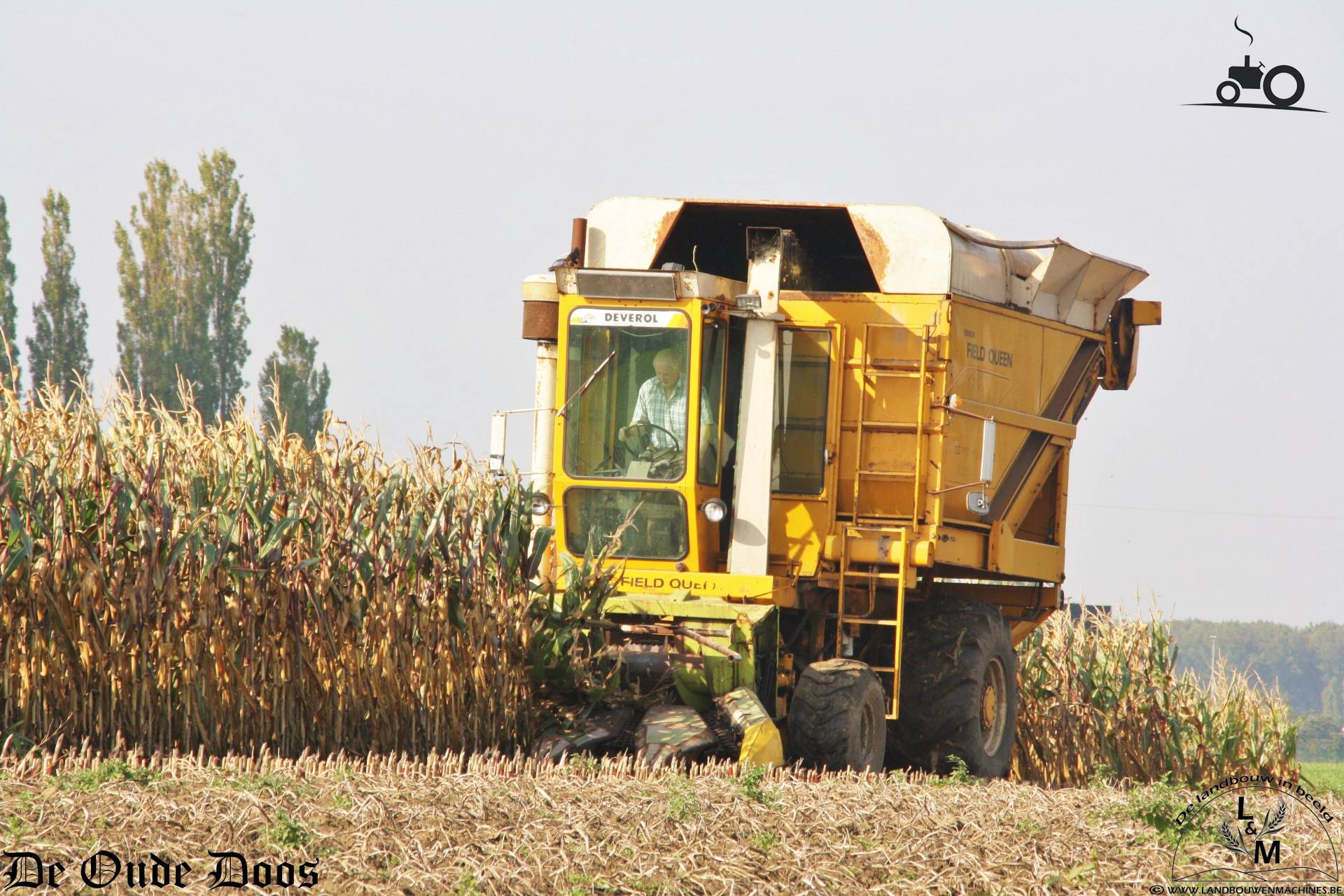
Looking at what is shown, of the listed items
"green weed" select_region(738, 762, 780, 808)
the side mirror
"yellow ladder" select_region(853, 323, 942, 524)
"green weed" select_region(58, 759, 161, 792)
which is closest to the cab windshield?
"yellow ladder" select_region(853, 323, 942, 524)

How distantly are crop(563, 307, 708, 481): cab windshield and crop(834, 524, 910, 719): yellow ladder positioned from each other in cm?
123

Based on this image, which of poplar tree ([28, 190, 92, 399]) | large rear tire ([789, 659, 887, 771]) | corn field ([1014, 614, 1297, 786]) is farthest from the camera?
poplar tree ([28, 190, 92, 399])

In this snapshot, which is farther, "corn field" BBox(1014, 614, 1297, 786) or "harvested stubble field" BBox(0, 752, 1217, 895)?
"corn field" BBox(1014, 614, 1297, 786)

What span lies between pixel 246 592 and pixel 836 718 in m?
3.18

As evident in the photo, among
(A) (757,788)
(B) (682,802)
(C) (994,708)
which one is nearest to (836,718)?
(A) (757,788)

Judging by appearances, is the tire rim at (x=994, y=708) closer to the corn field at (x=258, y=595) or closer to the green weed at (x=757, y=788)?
the corn field at (x=258, y=595)

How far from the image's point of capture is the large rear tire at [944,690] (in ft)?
33.6

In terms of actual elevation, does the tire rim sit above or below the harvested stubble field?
above

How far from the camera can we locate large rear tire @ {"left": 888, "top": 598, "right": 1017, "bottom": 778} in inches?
403

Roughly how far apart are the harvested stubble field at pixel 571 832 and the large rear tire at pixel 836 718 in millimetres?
1662

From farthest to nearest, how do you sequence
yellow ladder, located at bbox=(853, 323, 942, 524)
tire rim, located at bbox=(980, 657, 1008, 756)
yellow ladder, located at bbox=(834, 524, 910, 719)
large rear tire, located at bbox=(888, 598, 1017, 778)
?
tire rim, located at bbox=(980, 657, 1008, 756)
large rear tire, located at bbox=(888, 598, 1017, 778)
yellow ladder, located at bbox=(853, 323, 942, 524)
yellow ladder, located at bbox=(834, 524, 910, 719)

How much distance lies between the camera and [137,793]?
20.2 feet

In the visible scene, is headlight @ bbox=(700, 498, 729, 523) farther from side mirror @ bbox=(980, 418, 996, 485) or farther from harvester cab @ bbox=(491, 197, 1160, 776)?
side mirror @ bbox=(980, 418, 996, 485)

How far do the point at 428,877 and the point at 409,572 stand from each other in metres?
3.92
